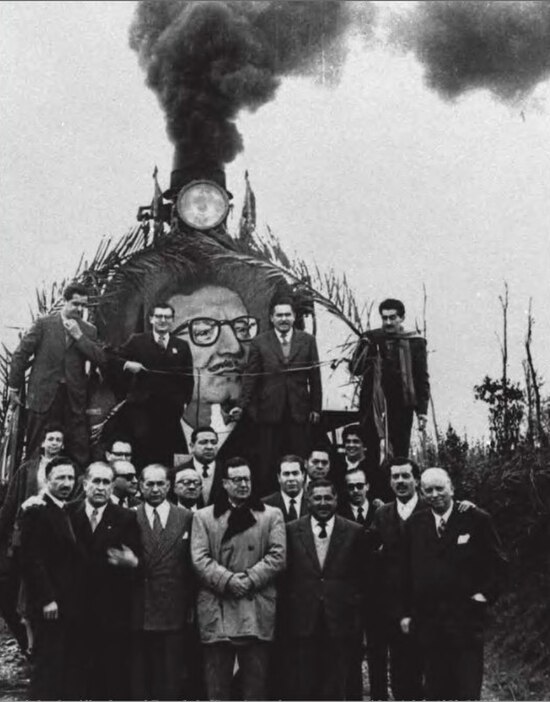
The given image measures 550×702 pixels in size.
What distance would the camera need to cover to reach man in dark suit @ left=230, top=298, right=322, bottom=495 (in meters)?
7.09

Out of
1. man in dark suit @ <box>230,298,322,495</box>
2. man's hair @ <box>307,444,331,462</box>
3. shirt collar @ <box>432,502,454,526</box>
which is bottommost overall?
shirt collar @ <box>432,502,454,526</box>

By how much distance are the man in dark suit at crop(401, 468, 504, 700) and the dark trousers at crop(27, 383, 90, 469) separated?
3163 millimetres

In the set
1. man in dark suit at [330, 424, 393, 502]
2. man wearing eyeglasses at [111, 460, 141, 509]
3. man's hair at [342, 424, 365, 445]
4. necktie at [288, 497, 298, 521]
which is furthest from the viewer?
man's hair at [342, 424, 365, 445]

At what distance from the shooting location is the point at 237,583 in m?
4.90

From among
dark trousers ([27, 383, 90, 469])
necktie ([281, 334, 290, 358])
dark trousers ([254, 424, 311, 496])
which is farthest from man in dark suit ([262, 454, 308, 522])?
dark trousers ([27, 383, 90, 469])

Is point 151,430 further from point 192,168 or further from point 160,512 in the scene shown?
point 192,168

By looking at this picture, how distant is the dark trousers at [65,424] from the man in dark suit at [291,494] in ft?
7.39

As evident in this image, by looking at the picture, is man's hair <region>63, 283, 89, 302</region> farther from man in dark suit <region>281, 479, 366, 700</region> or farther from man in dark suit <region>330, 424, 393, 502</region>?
man in dark suit <region>281, 479, 366, 700</region>

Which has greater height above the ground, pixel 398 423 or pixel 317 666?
pixel 398 423

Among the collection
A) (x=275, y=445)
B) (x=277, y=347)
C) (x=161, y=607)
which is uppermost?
(x=277, y=347)

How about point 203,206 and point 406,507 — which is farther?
point 203,206

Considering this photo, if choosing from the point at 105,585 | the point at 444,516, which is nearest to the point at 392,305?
the point at 444,516

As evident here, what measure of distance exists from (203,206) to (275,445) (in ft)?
10.6

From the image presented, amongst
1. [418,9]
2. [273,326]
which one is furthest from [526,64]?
[273,326]
